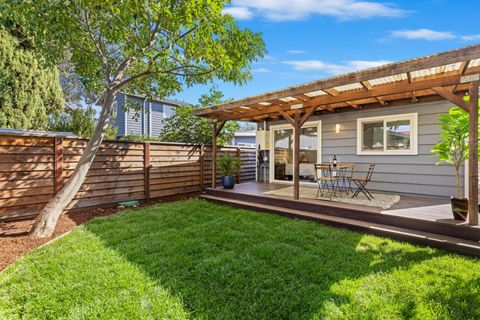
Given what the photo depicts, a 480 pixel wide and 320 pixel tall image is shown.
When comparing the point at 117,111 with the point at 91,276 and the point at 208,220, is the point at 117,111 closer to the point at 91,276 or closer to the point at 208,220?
the point at 208,220

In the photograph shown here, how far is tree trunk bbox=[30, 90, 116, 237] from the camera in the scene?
13.3ft

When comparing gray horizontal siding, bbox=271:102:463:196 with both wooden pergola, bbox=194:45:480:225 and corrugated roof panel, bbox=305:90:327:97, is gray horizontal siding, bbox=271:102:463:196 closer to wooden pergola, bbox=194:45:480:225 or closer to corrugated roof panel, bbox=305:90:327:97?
wooden pergola, bbox=194:45:480:225

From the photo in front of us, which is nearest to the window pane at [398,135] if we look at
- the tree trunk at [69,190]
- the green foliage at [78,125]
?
the tree trunk at [69,190]

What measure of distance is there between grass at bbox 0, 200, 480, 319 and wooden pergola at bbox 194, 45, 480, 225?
1.51m

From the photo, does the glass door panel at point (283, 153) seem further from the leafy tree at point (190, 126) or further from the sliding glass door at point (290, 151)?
the leafy tree at point (190, 126)

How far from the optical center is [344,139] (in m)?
6.79

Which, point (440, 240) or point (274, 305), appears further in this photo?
point (440, 240)

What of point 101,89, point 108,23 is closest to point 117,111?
point 101,89

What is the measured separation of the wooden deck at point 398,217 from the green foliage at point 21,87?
822cm

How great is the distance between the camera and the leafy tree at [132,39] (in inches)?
Result: 156

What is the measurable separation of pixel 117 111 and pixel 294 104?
488 inches

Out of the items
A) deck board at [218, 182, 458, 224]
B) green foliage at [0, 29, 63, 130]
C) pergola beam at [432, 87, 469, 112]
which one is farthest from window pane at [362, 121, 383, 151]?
green foliage at [0, 29, 63, 130]

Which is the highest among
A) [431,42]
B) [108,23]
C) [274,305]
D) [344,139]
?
[431,42]

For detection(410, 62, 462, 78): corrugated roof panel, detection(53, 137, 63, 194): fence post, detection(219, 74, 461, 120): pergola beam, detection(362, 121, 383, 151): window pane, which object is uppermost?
detection(410, 62, 462, 78): corrugated roof panel
